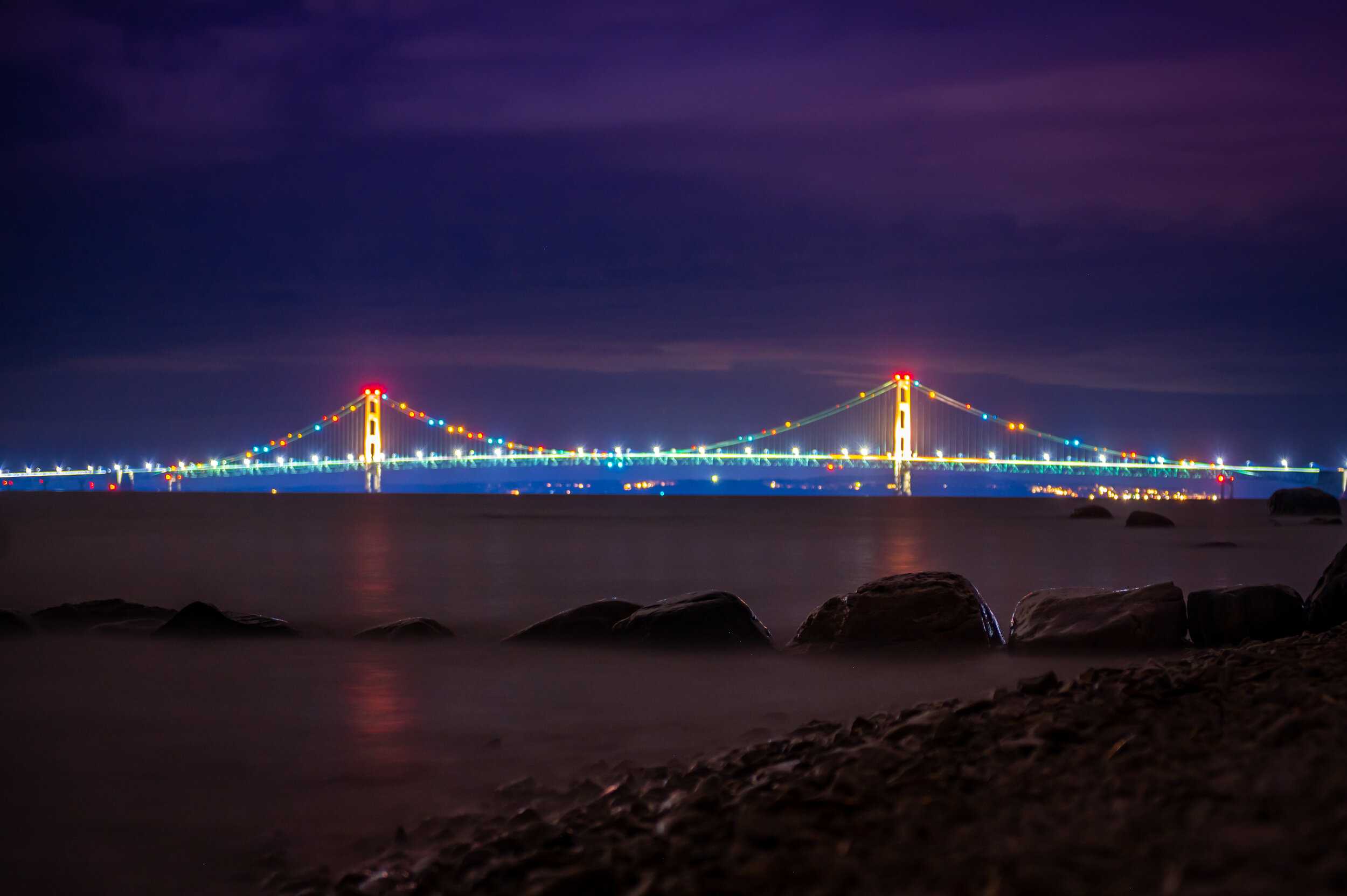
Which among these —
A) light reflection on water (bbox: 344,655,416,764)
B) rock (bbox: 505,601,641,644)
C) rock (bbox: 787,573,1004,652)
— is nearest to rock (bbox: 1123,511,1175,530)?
rock (bbox: 787,573,1004,652)

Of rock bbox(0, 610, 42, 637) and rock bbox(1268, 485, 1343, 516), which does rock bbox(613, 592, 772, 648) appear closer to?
rock bbox(0, 610, 42, 637)

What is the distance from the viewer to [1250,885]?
187 centimetres

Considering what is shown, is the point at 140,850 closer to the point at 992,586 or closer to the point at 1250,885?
the point at 1250,885

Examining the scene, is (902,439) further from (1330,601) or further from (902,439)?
(1330,601)

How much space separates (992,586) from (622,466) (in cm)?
6120

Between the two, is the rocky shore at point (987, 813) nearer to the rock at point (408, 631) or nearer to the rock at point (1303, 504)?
the rock at point (408, 631)

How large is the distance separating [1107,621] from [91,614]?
23.9 feet

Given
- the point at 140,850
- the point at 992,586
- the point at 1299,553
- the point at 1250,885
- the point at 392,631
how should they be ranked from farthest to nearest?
the point at 1299,553, the point at 992,586, the point at 392,631, the point at 140,850, the point at 1250,885

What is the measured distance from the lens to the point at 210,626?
7.82m

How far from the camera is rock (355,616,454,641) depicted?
8.07 metres

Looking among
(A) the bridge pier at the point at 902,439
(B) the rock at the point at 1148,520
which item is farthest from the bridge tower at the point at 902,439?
(B) the rock at the point at 1148,520

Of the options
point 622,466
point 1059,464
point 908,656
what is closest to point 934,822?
point 908,656

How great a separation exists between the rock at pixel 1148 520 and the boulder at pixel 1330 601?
25573 millimetres

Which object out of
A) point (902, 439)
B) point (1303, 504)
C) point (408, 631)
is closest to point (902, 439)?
point (902, 439)
